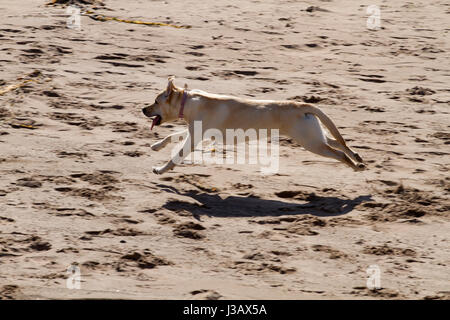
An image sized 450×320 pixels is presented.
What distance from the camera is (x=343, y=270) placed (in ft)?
23.4

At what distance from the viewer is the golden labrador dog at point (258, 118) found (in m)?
8.87

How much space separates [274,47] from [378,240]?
6.40 meters

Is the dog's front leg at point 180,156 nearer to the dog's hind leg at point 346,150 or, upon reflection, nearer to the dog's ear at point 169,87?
the dog's ear at point 169,87

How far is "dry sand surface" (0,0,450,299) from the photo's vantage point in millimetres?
7012

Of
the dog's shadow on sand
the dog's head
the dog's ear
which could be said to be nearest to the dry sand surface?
the dog's shadow on sand

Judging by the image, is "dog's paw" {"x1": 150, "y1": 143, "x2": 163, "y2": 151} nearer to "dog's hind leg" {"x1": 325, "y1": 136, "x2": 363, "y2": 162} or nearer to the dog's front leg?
the dog's front leg

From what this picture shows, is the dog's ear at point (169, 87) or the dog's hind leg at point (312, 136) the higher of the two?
the dog's ear at point (169, 87)

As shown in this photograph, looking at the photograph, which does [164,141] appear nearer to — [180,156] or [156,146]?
[156,146]

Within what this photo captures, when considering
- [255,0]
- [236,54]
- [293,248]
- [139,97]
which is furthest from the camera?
[255,0]

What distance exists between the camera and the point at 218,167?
31.1ft

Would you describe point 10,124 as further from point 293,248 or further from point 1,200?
point 293,248

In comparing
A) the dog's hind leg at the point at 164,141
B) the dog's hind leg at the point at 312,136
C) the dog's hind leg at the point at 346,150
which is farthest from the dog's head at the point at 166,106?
the dog's hind leg at the point at 346,150

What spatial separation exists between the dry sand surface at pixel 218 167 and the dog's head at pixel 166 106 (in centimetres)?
48

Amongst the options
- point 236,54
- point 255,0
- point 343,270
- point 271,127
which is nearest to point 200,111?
point 271,127
